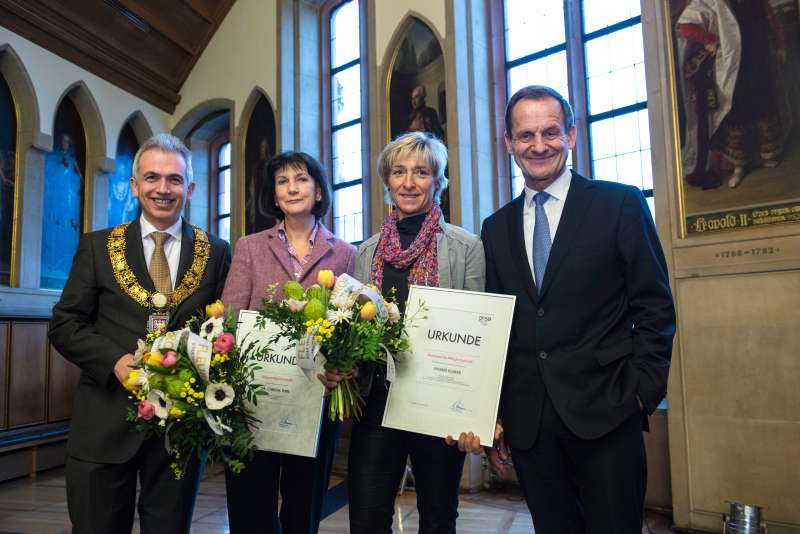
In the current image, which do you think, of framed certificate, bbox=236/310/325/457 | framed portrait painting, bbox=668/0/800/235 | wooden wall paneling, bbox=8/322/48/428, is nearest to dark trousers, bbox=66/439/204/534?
framed certificate, bbox=236/310/325/457

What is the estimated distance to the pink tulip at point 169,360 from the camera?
1.64 metres

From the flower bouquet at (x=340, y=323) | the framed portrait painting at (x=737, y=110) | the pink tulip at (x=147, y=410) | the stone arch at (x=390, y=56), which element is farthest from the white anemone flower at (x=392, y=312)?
the stone arch at (x=390, y=56)

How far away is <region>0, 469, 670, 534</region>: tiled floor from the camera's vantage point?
438 centimetres

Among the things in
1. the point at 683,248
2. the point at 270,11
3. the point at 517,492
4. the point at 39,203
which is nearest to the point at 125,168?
the point at 39,203

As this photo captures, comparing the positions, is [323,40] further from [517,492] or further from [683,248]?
[517,492]

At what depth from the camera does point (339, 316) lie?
167 cm

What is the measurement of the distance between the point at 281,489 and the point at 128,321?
2.79 feet

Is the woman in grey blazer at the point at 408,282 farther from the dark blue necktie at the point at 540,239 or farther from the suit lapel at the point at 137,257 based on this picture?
the suit lapel at the point at 137,257

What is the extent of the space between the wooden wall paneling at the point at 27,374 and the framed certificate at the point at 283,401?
19.5 feet

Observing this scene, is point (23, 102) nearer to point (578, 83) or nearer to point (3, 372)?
point (3, 372)

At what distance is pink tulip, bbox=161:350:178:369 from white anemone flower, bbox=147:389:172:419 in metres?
0.09

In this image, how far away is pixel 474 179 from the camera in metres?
6.15

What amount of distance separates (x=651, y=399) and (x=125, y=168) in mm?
8912

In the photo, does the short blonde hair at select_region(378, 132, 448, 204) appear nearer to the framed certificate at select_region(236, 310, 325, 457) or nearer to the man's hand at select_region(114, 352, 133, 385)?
the framed certificate at select_region(236, 310, 325, 457)
